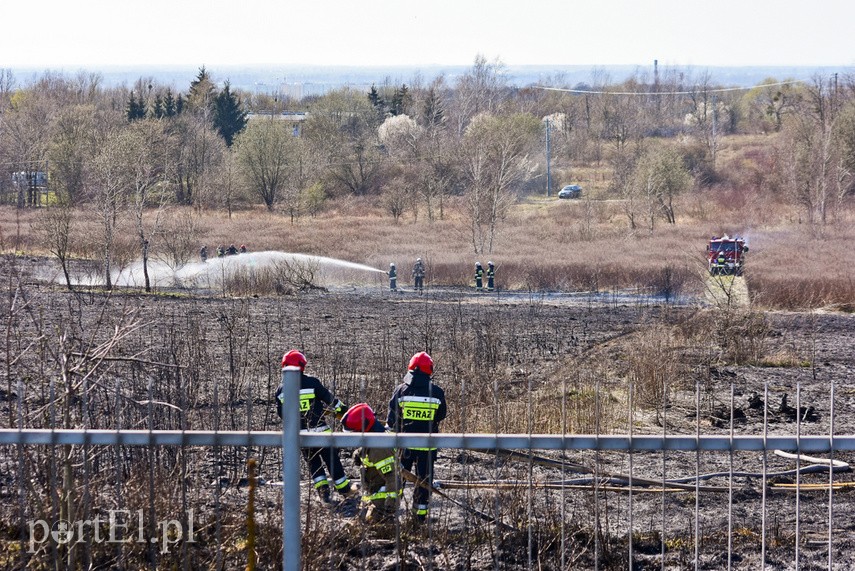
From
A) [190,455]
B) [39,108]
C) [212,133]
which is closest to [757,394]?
[190,455]

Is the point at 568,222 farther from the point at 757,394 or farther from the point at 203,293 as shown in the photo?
the point at 757,394

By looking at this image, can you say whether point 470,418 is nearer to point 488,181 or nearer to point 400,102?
point 488,181

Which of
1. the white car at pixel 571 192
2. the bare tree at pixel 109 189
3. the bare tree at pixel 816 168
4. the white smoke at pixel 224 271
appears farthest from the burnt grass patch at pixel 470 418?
the white car at pixel 571 192

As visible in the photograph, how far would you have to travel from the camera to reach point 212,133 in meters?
66.1

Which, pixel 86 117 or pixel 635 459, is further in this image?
pixel 86 117

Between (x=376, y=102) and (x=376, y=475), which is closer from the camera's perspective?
(x=376, y=475)

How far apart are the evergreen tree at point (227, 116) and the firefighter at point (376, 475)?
68.4 m

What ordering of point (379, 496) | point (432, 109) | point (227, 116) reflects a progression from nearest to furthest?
point (379, 496) → point (227, 116) → point (432, 109)

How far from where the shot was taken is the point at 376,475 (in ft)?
24.3

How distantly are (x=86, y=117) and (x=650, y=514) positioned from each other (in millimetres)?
55215

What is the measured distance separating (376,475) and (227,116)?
69.7 m

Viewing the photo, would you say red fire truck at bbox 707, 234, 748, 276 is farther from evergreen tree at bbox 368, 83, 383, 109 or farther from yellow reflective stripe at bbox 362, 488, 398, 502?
evergreen tree at bbox 368, 83, 383, 109

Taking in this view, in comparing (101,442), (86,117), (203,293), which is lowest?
(203,293)

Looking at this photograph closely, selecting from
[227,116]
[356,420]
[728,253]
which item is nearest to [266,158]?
[227,116]
